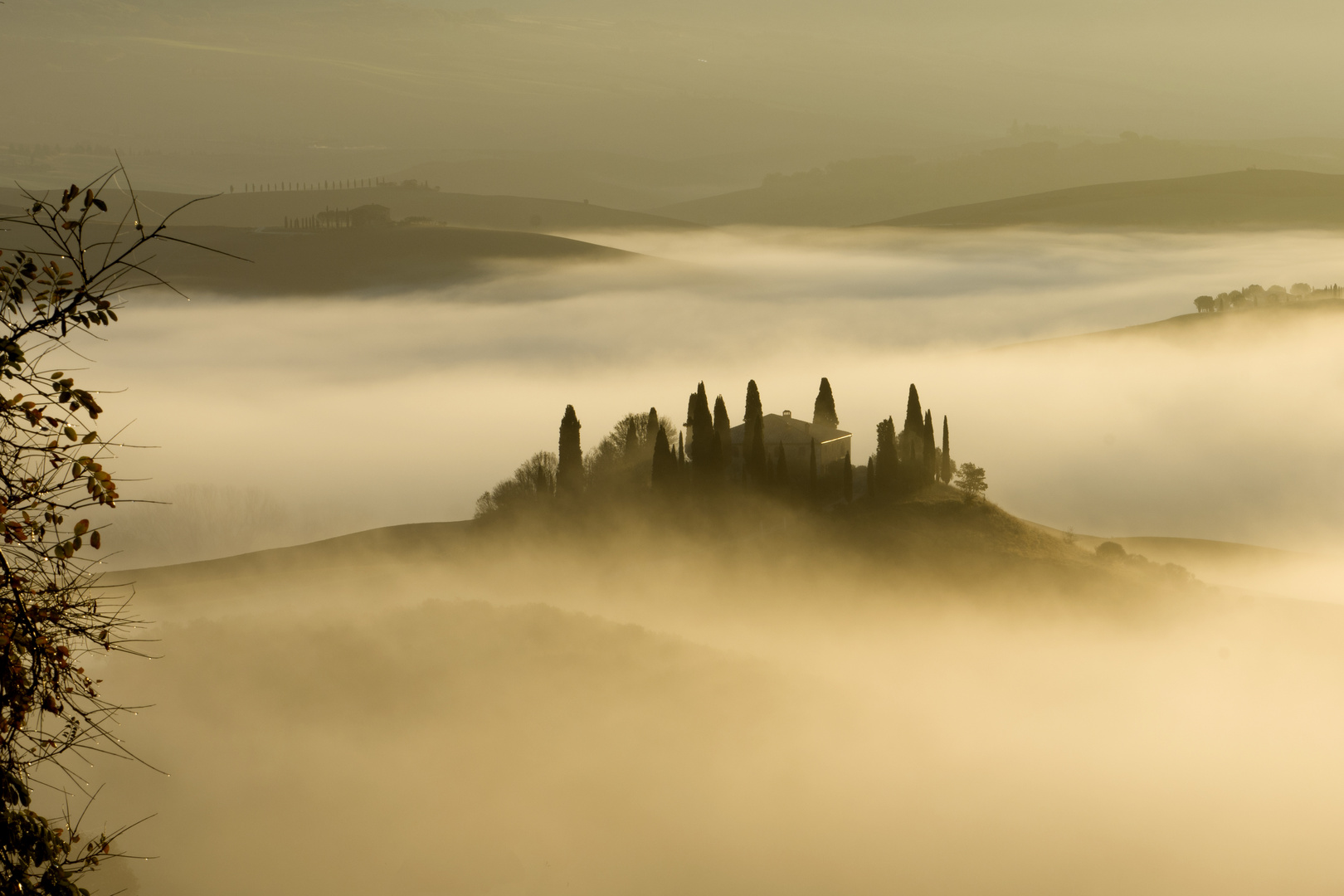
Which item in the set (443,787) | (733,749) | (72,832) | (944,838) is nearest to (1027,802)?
(944,838)

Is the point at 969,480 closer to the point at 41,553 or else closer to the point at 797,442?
the point at 797,442

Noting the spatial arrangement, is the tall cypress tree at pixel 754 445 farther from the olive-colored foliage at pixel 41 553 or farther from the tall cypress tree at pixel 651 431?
the olive-colored foliage at pixel 41 553

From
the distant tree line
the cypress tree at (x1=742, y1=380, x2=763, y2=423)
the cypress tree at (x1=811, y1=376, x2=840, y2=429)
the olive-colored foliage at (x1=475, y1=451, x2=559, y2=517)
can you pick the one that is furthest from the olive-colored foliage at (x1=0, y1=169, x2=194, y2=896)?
the cypress tree at (x1=811, y1=376, x2=840, y2=429)

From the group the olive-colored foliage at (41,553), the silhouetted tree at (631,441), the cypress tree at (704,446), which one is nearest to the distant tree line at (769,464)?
the cypress tree at (704,446)

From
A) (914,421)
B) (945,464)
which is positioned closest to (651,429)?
(914,421)

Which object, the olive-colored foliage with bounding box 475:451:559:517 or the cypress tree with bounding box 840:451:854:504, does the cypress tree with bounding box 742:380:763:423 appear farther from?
the olive-colored foliage with bounding box 475:451:559:517
